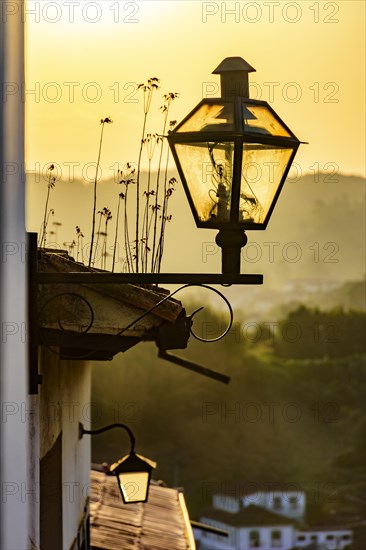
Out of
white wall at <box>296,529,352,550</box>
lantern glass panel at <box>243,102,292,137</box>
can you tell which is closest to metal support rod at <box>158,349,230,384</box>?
lantern glass panel at <box>243,102,292,137</box>

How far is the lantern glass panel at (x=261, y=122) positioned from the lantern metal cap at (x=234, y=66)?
180 mm

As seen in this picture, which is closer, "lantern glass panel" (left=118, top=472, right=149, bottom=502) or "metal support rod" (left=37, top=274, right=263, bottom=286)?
"metal support rod" (left=37, top=274, right=263, bottom=286)

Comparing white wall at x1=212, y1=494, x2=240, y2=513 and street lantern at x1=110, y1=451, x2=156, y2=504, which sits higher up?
street lantern at x1=110, y1=451, x2=156, y2=504

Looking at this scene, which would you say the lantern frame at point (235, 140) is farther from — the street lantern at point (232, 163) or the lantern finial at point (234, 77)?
the lantern finial at point (234, 77)

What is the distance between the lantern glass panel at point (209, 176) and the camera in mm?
3729

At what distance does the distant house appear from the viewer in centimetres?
4594

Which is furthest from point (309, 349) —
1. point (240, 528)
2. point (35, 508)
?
point (35, 508)

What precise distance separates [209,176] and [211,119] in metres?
0.19

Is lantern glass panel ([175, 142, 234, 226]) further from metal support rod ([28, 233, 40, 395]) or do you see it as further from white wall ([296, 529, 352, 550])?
white wall ([296, 529, 352, 550])

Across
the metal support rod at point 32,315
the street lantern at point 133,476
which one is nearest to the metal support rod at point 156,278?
the metal support rod at point 32,315

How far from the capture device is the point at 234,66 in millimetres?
3887

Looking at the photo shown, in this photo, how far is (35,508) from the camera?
4.17 m

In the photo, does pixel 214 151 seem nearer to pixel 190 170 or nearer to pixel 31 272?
pixel 190 170

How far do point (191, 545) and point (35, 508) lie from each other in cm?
366
